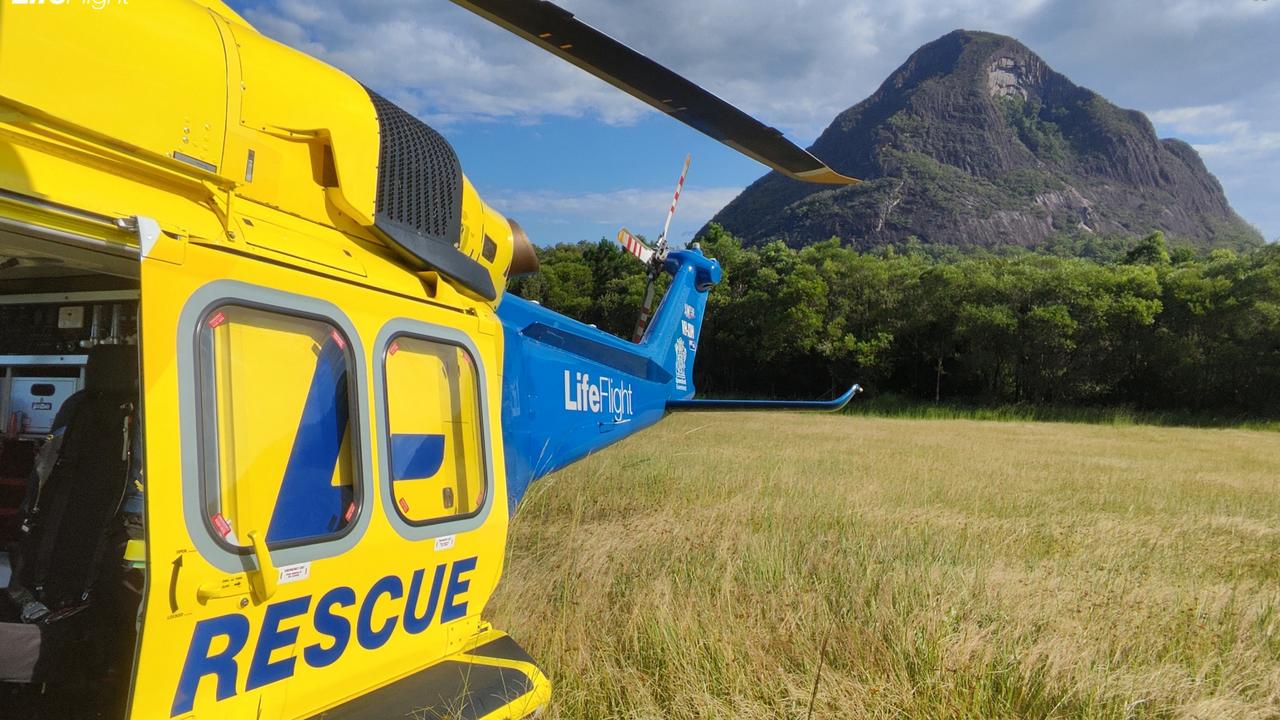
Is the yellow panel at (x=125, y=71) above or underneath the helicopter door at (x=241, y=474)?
above

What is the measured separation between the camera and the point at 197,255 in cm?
207

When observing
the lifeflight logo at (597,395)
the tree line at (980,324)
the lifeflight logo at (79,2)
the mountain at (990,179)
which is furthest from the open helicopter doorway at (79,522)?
the mountain at (990,179)

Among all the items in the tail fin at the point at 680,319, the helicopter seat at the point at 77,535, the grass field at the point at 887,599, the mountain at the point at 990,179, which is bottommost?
the grass field at the point at 887,599

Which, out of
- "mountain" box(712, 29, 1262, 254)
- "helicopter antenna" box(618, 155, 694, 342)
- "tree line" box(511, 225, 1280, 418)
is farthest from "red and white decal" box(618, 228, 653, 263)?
"mountain" box(712, 29, 1262, 254)

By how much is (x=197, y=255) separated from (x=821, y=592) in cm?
350

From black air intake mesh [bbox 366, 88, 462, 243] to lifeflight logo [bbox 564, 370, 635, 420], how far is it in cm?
192

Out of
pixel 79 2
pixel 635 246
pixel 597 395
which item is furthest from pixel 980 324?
pixel 79 2

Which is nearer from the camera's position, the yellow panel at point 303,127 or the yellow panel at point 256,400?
the yellow panel at point 256,400

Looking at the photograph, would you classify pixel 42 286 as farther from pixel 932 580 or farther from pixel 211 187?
pixel 932 580

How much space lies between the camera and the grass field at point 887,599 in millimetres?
3160

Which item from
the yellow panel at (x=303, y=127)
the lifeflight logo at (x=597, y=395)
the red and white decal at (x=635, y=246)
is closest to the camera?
the yellow panel at (x=303, y=127)

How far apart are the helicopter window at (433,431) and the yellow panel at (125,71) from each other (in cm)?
96

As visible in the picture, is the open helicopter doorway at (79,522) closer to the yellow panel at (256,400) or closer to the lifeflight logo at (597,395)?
the yellow panel at (256,400)

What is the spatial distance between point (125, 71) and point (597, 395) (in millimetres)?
3741
